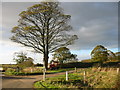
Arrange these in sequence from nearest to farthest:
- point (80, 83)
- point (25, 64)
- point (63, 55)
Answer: point (80, 83)
point (25, 64)
point (63, 55)

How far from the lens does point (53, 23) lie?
117 feet

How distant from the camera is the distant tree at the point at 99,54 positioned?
40.6 metres

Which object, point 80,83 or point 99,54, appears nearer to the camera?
point 80,83

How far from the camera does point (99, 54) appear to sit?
135ft

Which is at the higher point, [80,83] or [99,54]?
[99,54]

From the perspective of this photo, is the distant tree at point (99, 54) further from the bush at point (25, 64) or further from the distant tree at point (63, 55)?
the bush at point (25, 64)

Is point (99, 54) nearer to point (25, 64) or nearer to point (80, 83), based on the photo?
point (25, 64)

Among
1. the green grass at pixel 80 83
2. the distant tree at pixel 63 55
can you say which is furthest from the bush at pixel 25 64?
the green grass at pixel 80 83

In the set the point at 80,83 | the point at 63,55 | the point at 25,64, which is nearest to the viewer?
the point at 80,83

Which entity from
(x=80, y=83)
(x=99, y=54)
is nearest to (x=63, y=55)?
(x=99, y=54)

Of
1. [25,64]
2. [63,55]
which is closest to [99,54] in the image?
[63,55]

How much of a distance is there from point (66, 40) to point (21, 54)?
10.7 meters

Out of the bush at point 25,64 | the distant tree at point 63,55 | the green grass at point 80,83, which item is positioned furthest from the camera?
the distant tree at point 63,55

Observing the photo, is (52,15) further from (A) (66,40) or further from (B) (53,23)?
(A) (66,40)
